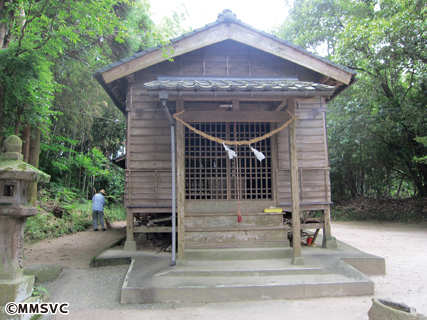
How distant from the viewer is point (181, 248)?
5.64m

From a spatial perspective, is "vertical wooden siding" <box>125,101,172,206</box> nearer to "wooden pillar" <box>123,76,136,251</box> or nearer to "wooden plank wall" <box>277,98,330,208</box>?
"wooden pillar" <box>123,76,136,251</box>

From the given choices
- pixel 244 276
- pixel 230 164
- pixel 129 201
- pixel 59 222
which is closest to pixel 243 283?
pixel 244 276

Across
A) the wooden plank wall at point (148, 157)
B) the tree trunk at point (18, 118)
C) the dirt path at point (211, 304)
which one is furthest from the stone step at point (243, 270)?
the tree trunk at point (18, 118)

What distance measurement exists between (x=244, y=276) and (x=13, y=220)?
388cm

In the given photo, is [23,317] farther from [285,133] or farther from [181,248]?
[285,133]

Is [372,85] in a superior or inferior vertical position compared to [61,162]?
superior

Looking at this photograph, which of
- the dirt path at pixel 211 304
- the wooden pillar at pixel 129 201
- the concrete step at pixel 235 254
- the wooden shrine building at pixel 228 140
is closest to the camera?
the dirt path at pixel 211 304

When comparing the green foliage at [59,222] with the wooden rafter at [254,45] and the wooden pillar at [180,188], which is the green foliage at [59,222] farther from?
the wooden rafter at [254,45]

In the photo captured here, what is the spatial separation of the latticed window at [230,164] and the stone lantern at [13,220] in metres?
3.82

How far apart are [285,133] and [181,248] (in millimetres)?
4064

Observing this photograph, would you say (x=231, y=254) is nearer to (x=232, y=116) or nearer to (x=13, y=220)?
(x=232, y=116)

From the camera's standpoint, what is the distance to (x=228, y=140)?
7488mm

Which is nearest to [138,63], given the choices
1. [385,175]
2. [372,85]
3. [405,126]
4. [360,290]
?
[360,290]

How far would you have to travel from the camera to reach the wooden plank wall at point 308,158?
7379 millimetres
